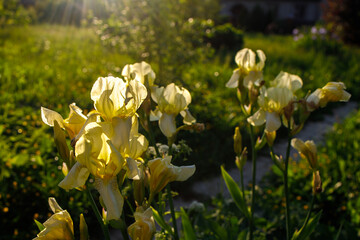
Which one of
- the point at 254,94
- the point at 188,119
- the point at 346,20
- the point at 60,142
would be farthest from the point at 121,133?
the point at 346,20

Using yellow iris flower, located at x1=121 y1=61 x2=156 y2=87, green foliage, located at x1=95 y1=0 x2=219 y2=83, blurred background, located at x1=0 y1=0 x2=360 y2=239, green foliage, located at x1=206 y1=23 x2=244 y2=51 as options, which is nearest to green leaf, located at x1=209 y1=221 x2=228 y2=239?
blurred background, located at x1=0 y1=0 x2=360 y2=239

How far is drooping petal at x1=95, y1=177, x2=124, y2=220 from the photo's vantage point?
0.71 meters

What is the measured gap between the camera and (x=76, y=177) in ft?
2.36

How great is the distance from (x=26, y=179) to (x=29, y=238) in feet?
1.38

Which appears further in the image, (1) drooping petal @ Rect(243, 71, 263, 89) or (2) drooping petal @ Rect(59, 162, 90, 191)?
(1) drooping petal @ Rect(243, 71, 263, 89)

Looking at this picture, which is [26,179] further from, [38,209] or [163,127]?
[163,127]

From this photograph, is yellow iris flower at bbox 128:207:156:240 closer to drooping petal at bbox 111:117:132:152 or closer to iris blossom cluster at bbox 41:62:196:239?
iris blossom cluster at bbox 41:62:196:239

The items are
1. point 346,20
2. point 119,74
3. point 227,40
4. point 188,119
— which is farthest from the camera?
point 346,20

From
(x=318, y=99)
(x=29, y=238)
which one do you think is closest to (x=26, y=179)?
(x=29, y=238)

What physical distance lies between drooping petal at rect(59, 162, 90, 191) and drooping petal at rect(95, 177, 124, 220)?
0.04 metres

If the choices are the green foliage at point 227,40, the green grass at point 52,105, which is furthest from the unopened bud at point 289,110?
the green foliage at point 227,40

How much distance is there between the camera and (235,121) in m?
3.46

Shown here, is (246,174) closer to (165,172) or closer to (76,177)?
(165,172)

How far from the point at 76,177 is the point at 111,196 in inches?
3.5
